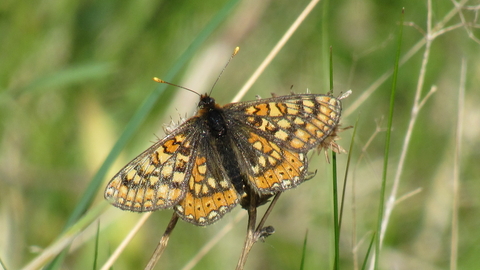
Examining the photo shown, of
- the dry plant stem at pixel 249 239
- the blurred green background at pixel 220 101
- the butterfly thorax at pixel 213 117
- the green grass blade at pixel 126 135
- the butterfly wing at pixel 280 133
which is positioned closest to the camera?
the dry plant stem at pixel 249 239

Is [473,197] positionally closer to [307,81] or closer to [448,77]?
[448,77]

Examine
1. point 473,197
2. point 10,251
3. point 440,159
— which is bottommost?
point 473,197

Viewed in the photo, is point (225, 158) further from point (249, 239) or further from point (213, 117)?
point (249, 239)

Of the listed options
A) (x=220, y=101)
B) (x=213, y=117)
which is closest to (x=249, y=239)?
(x=213, y=117)

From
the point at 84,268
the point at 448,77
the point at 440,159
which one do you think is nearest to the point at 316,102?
the point at 84,268

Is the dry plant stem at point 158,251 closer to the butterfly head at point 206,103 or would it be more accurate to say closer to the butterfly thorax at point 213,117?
the butterfly thorax at point 213,117

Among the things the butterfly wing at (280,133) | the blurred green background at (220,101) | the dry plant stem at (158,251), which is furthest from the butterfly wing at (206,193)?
the blurred green background at (220,101)
